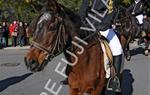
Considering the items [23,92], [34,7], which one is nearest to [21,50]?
[23,92]

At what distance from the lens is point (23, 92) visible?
11.4 metres

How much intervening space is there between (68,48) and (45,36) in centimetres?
67

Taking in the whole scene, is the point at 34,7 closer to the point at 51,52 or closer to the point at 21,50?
the point at 51,52

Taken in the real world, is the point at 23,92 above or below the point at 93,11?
below

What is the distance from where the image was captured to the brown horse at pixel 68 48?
5.51 m

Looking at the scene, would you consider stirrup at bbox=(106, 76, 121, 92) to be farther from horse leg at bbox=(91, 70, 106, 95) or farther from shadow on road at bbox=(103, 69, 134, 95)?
shadow on road at bbox=(103, 69, 134, 95)

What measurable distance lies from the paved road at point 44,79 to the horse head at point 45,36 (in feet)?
10.3

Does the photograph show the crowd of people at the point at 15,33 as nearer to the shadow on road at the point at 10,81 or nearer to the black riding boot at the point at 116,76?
the shadow on road at the point at 10,81

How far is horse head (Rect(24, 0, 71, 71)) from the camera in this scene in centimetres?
545

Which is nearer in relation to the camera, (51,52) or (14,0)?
(51,52)

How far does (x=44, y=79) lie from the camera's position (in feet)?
43.2

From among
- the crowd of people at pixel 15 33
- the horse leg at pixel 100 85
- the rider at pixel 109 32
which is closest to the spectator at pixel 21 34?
the crowd of people at pixel 15 33

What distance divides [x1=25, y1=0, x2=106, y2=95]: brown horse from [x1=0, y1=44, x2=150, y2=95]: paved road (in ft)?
7.52

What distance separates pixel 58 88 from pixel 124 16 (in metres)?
5.77
